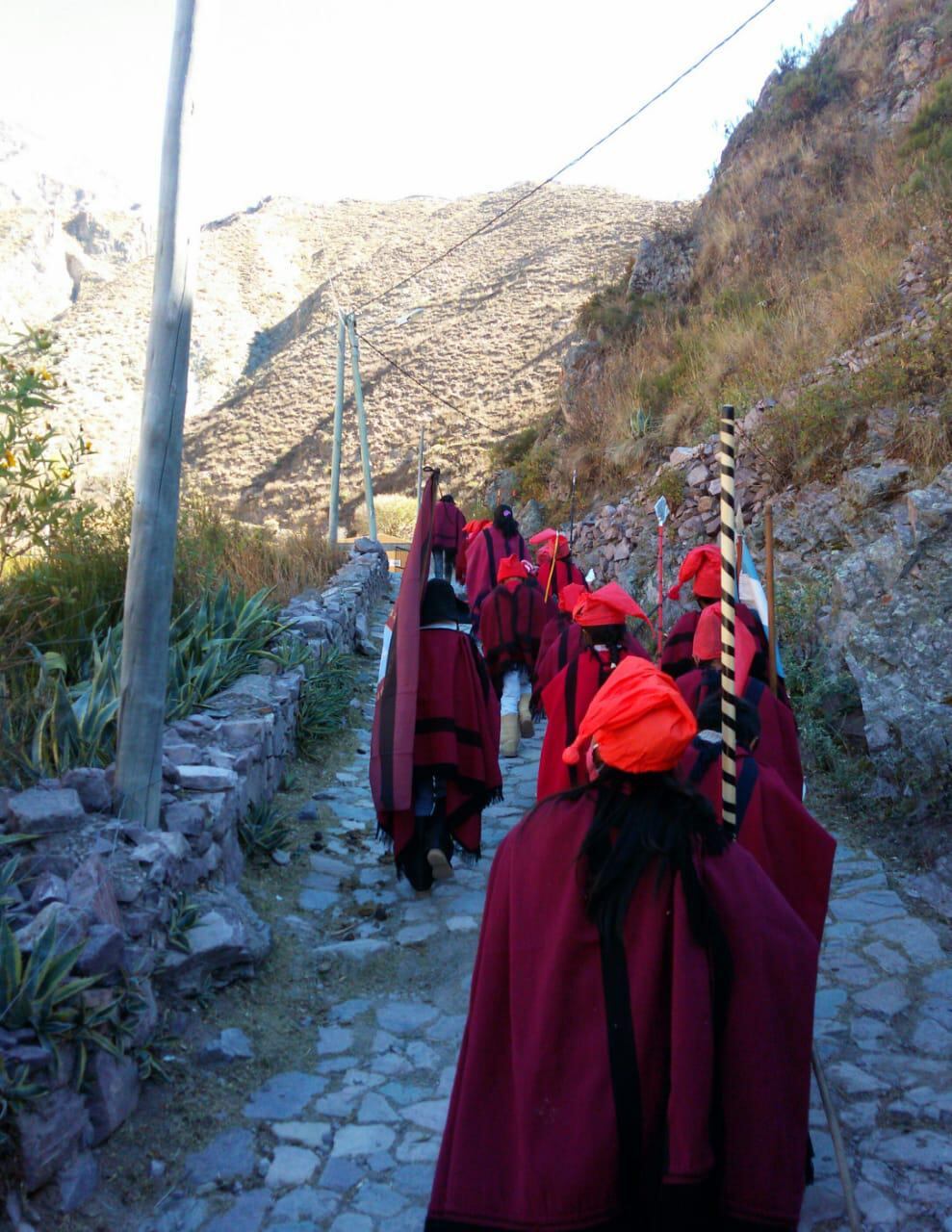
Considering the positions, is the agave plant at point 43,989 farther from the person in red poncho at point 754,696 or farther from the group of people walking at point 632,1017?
the person in red poncho at point 754,696

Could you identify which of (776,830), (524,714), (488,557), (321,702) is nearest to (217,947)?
(776,830)

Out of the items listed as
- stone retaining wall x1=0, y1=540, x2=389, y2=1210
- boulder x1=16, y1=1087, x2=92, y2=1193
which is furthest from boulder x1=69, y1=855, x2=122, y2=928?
boulder x1=16, y1=1087, x2=92, y2=1193

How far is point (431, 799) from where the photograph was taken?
6.18m

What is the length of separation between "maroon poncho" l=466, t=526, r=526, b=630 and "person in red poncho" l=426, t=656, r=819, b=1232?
30.7 feet

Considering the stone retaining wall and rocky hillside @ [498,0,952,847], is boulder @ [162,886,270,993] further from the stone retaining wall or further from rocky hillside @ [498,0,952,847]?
rocky hillside @ [498,0,952,847]

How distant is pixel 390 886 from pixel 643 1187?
3943 mm

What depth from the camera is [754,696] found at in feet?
15.1

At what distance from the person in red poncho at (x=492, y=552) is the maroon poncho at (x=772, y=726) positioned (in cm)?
738

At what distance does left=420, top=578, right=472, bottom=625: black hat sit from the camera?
6344 millimetres

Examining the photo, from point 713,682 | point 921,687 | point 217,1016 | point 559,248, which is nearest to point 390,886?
point 217,1016

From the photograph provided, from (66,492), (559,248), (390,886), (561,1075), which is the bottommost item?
(390,886)

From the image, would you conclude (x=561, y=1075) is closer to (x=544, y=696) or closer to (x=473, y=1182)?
(x=473, y=1182)

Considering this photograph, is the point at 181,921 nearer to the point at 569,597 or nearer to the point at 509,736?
the point at 569,597

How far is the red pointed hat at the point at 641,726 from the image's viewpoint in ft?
8.52
